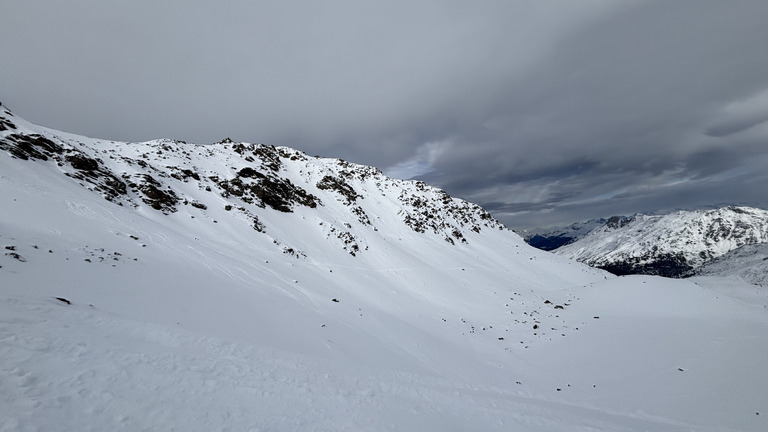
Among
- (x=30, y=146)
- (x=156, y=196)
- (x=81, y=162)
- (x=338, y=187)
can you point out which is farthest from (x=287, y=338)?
(x=338, y=187)

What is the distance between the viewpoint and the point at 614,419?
1223cm

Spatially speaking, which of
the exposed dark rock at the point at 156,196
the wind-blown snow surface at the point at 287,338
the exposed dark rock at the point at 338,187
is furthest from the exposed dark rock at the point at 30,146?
the exposed dark rock at the point at 338,187

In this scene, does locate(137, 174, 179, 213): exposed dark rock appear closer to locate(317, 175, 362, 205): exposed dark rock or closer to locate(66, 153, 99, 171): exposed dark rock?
locate(66, 153, 99, 171): exposed dark rock

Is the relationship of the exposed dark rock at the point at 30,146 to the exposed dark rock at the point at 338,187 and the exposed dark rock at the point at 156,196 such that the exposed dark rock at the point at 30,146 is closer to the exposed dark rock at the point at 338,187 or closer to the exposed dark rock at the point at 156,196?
the exposed dark rock at the point at 156,196

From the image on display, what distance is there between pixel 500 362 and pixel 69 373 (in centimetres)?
2187

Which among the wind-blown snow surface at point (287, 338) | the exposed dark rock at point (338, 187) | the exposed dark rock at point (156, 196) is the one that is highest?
the exposed dark rock at point (338, 187)

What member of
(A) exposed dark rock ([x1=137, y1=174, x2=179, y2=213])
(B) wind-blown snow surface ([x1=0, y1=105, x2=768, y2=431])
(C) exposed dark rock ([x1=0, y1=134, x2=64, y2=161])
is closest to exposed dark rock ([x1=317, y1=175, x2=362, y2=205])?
(B) wind-blown snow surface ([x1=0, y1=105, x2=768, y2=431])

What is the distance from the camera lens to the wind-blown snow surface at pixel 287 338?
7602mm

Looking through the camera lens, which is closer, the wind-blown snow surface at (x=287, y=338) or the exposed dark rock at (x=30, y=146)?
the wind-blown snow surface at (x=287, y=338)

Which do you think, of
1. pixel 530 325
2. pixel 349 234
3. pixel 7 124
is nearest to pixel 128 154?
pixel 7 124

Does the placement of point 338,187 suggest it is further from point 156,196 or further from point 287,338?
point 287,338

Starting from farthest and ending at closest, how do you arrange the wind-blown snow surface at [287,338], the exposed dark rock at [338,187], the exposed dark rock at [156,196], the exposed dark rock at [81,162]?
the exposed dark rock at [338,187], the exposed dark rock at [156,196], the exposed dark rock at [81,162], the wind-blown snow surface at [287,338]

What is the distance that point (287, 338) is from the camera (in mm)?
15164

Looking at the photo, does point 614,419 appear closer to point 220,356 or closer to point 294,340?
point 294,340
